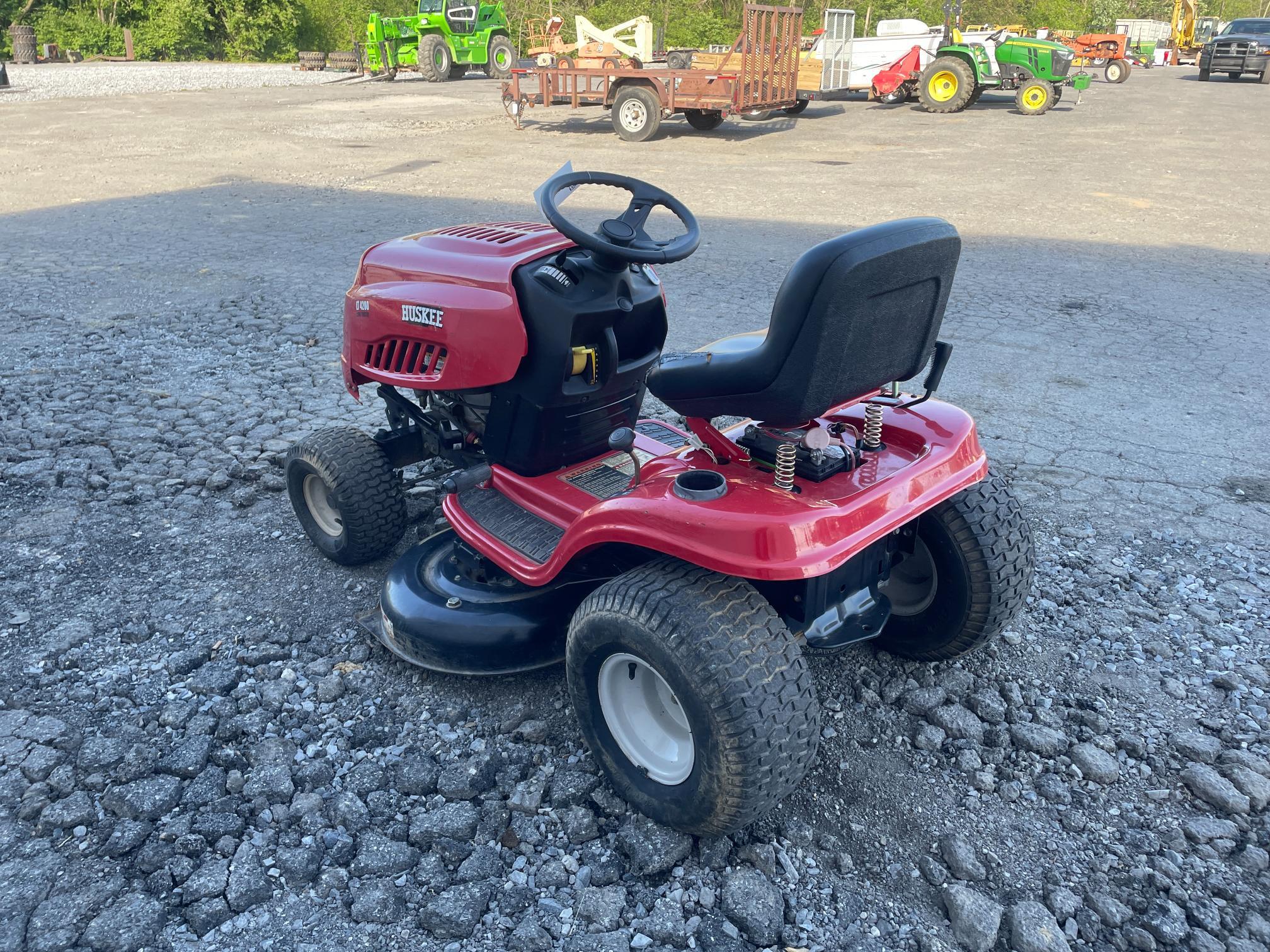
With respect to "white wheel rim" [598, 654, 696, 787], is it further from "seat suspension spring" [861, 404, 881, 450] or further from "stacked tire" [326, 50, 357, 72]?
"stacked tire" [326, 50, 357, 72]

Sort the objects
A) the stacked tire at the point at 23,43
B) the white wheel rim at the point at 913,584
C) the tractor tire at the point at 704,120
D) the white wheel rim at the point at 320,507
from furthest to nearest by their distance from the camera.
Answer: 1. the stacked tire at the point at 23,43
2. the tractor tire at the point at 704,120
3. the white wheel rim at the point at 320,507
4. the white wheel rim at the point at 913,584

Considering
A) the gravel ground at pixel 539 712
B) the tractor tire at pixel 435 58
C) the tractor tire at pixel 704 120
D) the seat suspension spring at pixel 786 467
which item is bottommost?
the gravel ground at pixel 539 712

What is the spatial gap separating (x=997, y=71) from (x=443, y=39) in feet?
42.1

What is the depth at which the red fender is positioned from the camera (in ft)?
60.4

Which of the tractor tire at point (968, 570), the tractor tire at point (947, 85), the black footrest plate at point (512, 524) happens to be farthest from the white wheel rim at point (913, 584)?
the tractor tire at point (947, 85)

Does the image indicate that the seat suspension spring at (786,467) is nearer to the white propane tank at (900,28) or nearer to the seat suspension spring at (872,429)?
the seat suspension spring at (872,429)

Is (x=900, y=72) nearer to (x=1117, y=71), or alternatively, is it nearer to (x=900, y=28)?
(x=900, y=28)

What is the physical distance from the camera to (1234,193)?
407 inches

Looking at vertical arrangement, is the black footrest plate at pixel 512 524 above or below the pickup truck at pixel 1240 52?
below

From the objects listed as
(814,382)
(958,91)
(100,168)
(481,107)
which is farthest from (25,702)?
(958,91)

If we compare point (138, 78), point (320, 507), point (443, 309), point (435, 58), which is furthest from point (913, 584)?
point (138, 78)

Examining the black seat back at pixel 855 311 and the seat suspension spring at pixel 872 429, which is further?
the seat suspension spring at pixel 872 429

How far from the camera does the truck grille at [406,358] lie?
3014 millimetres

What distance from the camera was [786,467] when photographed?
7.45 feet
